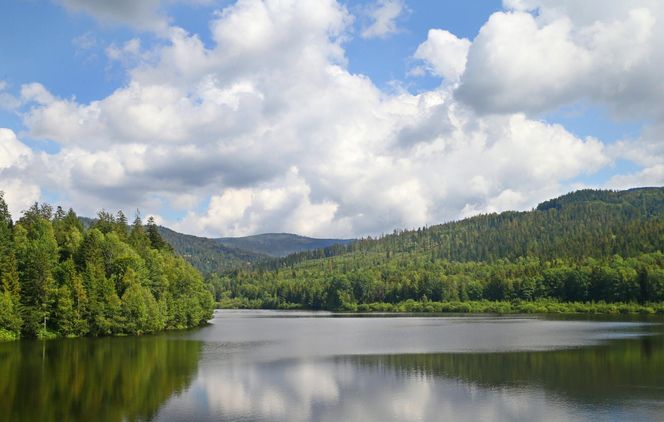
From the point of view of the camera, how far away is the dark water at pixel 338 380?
113ft

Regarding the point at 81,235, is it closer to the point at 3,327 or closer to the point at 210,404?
the point at 3,327

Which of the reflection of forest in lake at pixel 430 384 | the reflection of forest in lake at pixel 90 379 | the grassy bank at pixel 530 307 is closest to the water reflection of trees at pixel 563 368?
the reflection of forest in lake at pixel 430 384

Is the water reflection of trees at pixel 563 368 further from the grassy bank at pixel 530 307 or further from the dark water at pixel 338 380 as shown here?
the grassy bank at pixel 530 307

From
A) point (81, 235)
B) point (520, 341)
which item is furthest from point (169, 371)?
point (81, 235)

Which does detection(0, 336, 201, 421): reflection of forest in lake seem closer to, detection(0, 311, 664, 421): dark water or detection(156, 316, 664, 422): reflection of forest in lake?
detection(0, 311, 664, 421): dark water

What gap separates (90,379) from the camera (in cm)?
4559

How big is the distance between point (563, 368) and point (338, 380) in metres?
20.0

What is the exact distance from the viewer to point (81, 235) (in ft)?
352

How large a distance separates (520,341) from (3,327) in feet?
220

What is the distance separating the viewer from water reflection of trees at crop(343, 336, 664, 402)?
41438 millimetres

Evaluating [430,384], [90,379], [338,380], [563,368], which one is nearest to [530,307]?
[563,368]

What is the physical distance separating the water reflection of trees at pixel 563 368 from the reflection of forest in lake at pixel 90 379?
1905 centimetres

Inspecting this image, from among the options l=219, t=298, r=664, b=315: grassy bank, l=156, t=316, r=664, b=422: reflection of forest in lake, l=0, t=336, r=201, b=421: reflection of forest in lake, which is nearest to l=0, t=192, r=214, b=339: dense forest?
l=0, t=336, r=201, b=421: reflection of forest in lake

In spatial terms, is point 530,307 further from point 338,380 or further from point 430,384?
point 338,380
